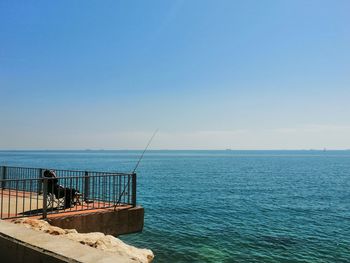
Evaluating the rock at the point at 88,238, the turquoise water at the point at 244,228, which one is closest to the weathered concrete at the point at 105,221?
the rock at the point at 88,238

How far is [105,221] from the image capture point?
10453 millimetres

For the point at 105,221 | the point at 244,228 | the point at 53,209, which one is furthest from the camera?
the point at 244,228

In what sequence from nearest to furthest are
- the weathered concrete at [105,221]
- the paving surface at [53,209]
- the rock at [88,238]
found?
the rock at [88,238] < the weathered concrete at [105,221] < the paving surface at [53,209]

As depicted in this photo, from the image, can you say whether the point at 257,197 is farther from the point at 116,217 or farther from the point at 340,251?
the point at 116,217

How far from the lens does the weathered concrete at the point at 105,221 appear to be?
9633 mm

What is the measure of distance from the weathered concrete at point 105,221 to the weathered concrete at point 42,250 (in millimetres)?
4304

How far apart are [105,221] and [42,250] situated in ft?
21.1

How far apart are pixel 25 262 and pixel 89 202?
7.82 meters

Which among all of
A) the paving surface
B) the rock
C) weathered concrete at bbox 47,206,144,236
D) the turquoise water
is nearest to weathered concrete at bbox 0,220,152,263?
the rock

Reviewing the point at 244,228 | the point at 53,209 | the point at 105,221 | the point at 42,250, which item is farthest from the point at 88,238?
the point at 244,228

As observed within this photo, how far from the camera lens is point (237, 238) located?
18.5 metres

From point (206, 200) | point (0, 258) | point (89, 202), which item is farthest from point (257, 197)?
point (0, 258)

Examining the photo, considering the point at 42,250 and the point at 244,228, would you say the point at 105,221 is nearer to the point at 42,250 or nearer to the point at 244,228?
the point at 42,250

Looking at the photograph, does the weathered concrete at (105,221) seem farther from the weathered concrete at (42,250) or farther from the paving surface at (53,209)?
the weathered concrete at (42,250)
